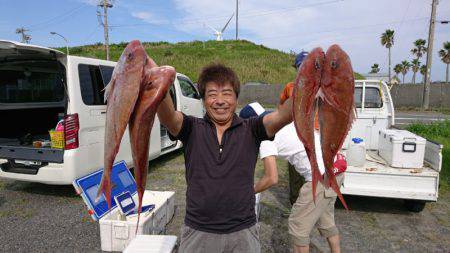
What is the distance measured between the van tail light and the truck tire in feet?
17.0

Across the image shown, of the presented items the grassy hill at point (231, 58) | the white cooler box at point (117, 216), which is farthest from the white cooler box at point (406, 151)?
the grassy hill at point (231, 58)

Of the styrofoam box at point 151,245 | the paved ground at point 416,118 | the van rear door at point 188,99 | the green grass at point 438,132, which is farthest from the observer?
the paved ground at point 416,118

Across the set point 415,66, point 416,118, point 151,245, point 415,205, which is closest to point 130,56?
point 151,245

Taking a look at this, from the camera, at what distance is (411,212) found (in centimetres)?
509

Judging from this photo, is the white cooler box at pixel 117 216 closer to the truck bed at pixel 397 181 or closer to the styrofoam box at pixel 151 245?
the styrofoam box at pixel 151 245

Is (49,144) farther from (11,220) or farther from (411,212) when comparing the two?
(411,212)

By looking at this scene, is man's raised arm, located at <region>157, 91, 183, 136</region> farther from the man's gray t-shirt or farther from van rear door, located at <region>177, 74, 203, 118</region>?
van rear door, located at <region>177, 74, 203, 118</region>

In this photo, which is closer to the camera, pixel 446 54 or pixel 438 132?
pixel 438 132

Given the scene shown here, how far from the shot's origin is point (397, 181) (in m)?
4.76

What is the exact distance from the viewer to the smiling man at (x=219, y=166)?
80.9 inches

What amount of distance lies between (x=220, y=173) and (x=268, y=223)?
280cm

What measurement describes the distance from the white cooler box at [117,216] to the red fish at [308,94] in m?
2.66

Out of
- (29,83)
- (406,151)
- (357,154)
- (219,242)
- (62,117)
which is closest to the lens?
(219,242)

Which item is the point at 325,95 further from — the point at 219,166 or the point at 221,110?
the point at 219,166
